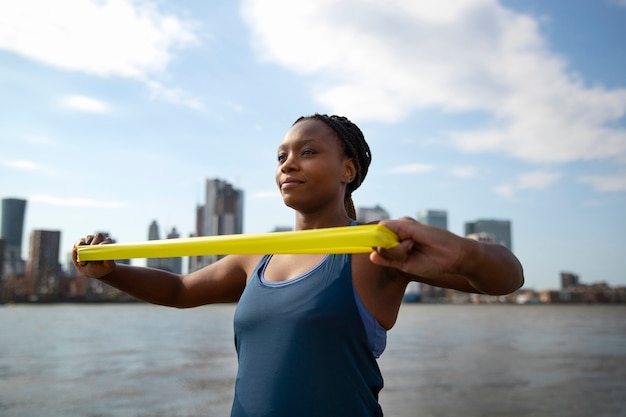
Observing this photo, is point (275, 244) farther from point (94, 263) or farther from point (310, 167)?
point (94, 263)

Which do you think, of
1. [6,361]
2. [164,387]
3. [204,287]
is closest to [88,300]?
[6,361]

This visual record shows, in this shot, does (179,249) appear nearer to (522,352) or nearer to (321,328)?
(321,328)

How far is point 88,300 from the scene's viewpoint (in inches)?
5650

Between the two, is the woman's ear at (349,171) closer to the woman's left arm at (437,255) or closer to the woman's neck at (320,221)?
the woman's neck at (320,221)

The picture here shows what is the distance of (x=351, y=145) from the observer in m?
2.18

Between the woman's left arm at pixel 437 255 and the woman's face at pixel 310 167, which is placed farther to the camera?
the woman's face at pixel 310 167

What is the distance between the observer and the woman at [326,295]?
1.45m

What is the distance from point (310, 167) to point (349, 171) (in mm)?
250

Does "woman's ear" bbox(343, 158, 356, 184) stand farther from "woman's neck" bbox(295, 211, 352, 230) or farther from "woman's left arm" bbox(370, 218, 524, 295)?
"woman's left arm" bbox(370, 218, 524, 295)

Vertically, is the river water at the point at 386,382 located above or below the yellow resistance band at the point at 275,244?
below

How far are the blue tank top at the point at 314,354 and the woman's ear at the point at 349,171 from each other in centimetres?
45

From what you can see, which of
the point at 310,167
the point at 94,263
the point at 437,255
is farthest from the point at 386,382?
the point at 437,255

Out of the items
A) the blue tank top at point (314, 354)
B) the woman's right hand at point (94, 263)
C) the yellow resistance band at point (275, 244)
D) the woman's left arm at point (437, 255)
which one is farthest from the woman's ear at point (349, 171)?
the woman's right hand at point (94, 263)

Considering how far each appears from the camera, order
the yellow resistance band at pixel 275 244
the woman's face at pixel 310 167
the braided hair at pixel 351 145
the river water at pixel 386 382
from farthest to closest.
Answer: the river water at pixel 386 382 < the braided hair at pixel 351 145 < the woman's face at pixel 310 167 < the yellow resistance band at pixel 275 244
